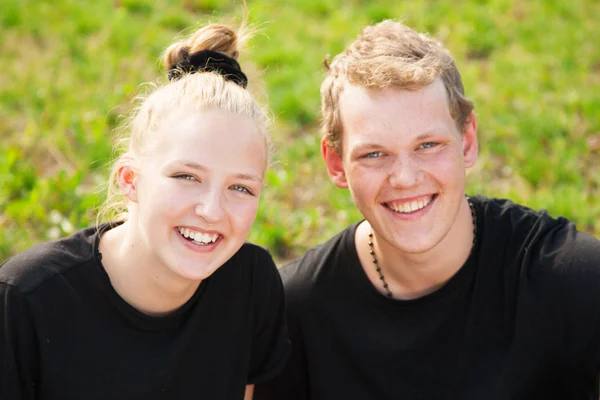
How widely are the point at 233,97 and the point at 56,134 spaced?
277 cm

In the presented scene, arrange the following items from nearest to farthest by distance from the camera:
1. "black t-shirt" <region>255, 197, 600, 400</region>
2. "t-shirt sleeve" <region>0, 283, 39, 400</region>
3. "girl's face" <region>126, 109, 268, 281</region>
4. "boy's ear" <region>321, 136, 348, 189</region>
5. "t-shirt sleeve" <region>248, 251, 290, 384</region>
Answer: "t-shirt sleeve" <region>0, 283, 39, 400</region> < "girl's face" <region>126, 109, 268, 281</region> < "black t-shirt" <region>255, 197, 600, 400</region> < "t-shirt sleeve" <region>248, 251, 290, 384</region> < "boy's ear" <region>321, 136, 348, 189</region>

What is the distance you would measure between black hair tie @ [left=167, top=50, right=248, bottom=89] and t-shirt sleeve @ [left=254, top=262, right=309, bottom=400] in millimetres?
839

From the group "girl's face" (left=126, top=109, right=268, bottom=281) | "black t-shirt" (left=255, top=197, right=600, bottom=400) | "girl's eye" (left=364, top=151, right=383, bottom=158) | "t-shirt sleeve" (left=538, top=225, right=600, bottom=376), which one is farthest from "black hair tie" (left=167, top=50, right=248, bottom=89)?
"t-shirt sleeve" (left=538, top=225, right=600, bottom=376)

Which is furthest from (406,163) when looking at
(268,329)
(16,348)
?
(16,348)

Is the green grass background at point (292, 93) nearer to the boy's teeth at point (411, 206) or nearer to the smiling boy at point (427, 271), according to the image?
the smiling boy at point (427, 271)

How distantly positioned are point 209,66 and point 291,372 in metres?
1.30

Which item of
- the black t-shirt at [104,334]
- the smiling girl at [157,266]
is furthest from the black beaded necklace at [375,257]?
the smiling girl at [157,266]

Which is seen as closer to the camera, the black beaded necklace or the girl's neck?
the girl's neck

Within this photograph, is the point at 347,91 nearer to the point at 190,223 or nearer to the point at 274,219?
the point at 190,223

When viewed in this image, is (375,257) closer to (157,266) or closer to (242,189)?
(242,189)

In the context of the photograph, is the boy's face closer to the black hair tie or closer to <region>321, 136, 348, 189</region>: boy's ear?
<region>321, 136, 348, 189</region>: boy's ear

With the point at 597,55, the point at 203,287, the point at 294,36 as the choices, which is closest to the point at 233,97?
the point at 203,287

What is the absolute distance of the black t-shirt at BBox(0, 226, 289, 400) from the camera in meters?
2.54

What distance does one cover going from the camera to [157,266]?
272 cm
